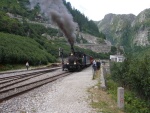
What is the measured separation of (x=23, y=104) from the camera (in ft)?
43.5

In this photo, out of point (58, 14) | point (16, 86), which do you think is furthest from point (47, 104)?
point (58, 14)

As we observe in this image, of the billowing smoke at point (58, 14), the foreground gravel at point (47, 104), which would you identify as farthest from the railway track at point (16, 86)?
the billowing smoke at point (58, 14)

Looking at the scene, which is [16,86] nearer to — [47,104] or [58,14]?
[47,104]

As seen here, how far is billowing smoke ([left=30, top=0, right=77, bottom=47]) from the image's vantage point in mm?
31375

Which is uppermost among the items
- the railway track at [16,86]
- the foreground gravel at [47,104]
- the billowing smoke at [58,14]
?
the billowing smoke at [58,14]

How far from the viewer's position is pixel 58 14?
116 ft

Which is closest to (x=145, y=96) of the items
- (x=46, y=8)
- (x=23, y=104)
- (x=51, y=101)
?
(x=51, y=101)

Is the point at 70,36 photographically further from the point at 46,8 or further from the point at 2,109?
the point at 2,109

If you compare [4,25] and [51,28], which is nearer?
[4,25]

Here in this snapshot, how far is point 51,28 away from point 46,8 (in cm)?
11887

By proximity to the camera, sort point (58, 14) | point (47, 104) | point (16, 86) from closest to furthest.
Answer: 1. point (47, 104)
2. point (16, 86)
3. point (58, 14)

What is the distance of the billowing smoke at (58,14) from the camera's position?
31.4 meters

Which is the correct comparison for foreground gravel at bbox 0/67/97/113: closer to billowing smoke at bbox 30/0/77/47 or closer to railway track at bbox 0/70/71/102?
railway track at bbox 0/70/71/102

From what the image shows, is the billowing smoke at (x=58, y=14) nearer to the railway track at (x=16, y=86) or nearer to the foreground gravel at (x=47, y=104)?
the railway track at (x=16, y=86)
